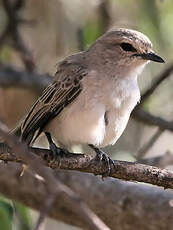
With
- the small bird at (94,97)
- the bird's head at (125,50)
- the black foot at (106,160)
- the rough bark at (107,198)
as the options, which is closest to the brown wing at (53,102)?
the small bird at (94,97)

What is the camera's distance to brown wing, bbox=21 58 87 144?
4395 millimetres

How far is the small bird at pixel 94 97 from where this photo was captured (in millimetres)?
4270

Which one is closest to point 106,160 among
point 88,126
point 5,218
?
point 88,126

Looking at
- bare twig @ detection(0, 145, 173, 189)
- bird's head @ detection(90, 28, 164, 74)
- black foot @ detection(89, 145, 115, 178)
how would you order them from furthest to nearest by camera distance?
bird's head @ detection(90, 28, 164, 74) → black foot @ detection(89, 145, 115, 178) → bare twig @ detection(0, 145, 173, 189)

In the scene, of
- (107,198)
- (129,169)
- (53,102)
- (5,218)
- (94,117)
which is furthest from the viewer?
(107,198)

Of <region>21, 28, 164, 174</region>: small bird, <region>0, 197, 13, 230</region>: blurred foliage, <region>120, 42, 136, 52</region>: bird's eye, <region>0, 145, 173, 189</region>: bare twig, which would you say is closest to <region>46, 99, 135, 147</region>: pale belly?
<region>21, 28, 164, 174</region>: small bird

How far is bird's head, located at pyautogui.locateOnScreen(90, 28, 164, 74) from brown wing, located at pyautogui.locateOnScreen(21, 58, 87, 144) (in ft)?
0.92

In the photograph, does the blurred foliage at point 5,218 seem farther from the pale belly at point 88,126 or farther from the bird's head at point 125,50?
the bird's head at point 125,50

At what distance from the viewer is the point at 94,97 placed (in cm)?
427

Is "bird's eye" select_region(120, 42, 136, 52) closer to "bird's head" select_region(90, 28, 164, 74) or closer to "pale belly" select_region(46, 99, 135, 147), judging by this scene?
"bird's head" select_region(90, 28, 164, 74)

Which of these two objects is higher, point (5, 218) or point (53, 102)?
point (53, 102)

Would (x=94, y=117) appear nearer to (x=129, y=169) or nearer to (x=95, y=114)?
(x=95, y=114)

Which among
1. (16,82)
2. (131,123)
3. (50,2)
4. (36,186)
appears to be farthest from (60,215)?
(50,2)

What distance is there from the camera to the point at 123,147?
6.65 metres
